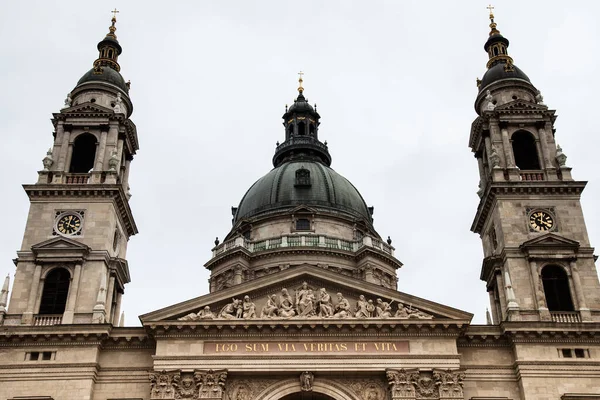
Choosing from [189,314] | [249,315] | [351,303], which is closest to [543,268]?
[351,303]

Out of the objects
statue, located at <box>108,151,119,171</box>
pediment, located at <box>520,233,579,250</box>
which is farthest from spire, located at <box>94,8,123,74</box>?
pediment, located at <box>520,233,579,250</box>

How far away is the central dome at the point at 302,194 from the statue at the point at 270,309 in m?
22.5

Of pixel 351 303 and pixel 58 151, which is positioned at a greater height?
pixel 58 151

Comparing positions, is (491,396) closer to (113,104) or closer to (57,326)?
(57,326)

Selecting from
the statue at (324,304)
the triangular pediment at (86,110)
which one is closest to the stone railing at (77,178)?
the triangular pediment at (86,110)

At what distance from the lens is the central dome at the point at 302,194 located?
5947cm

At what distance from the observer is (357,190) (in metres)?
65.0

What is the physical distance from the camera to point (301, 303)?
35.9 meters

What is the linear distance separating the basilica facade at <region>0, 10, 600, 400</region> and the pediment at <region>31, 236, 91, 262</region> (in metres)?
0.05

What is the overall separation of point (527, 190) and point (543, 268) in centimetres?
443

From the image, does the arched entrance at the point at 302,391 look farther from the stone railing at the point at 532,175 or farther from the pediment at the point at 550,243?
the stone railing at the point at 532,175

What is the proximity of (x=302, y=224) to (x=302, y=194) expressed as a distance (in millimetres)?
3350

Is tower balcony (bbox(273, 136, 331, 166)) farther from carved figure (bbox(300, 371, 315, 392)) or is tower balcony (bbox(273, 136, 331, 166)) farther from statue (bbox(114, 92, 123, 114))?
carved figure (bbox(300, 371, 315, 392))

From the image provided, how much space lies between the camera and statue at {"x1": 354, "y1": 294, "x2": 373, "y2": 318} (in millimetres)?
35625
